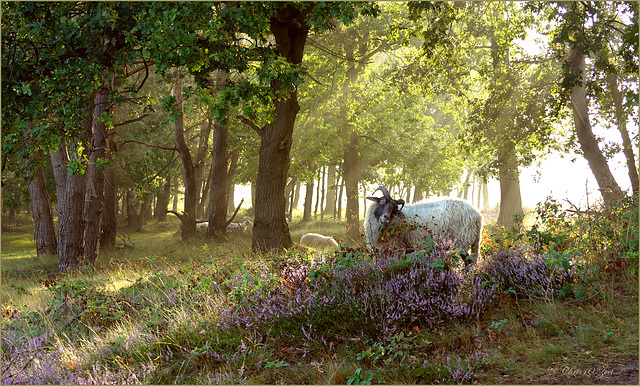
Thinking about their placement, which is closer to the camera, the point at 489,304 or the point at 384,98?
the point at 489,304

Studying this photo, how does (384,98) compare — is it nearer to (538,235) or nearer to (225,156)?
(225,156)

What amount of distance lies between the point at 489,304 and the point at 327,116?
1922 centimetres

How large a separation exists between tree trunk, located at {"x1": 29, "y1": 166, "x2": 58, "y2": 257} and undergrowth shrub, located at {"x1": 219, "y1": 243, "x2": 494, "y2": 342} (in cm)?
1641

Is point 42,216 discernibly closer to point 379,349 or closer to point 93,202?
point 93,202

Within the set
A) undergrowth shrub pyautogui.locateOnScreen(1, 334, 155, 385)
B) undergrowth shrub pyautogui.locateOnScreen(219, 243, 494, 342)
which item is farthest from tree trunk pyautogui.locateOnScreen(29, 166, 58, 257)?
undergrowth shrub pyautogui.locateOnScreen(219, 243, 494, 342)

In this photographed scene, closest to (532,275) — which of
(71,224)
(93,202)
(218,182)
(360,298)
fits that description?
(360,298)

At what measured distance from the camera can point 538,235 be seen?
→ 7664mm

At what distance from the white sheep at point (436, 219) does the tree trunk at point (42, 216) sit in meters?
15.8

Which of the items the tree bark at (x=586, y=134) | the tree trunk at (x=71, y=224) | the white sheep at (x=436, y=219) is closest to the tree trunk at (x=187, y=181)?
the tree trunk at (x=71, y=224)

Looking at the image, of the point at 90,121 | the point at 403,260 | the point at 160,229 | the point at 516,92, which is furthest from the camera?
the point at 160,229

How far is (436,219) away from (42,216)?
17.2 metres

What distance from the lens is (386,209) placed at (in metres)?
9.59

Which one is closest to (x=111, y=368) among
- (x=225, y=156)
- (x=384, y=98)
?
(x=225, y=156)

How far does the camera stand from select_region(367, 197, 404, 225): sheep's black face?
938 cm
